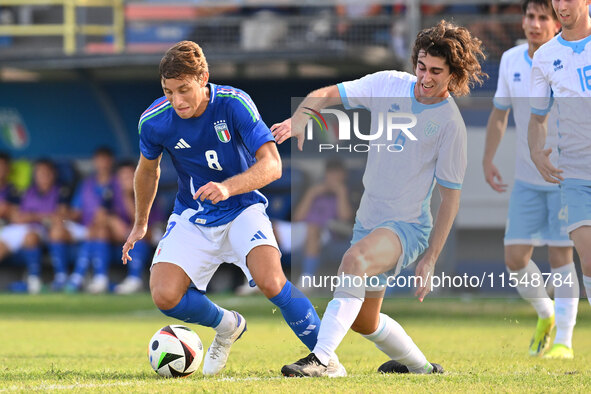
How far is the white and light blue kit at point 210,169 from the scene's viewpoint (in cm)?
612

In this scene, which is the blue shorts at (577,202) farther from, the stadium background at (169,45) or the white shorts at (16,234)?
the white shorts at (16,234)

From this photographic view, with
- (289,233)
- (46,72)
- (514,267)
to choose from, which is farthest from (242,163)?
(46,72)

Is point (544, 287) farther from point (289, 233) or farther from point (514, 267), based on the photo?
point (289, 233)

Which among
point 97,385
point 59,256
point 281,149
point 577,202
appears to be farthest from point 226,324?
point 281,149

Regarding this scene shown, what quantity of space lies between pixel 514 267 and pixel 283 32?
8.07 metres

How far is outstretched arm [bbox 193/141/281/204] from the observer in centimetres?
536

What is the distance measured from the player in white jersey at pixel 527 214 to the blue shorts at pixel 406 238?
193 centimetres

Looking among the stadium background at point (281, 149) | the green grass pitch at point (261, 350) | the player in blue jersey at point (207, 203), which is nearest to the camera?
the green grass pitch at point (261, 350)

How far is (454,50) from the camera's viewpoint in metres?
5.80

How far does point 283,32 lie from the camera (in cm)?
1515

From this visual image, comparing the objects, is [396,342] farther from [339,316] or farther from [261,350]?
[261,350]

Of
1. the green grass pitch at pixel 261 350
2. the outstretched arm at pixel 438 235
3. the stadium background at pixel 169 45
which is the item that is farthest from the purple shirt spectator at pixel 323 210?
the outstretched arm at pixel 438 235

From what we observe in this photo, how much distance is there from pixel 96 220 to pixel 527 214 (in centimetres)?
848

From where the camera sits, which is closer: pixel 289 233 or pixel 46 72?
pixel 289 233
